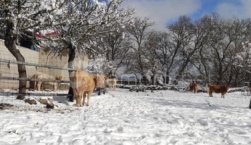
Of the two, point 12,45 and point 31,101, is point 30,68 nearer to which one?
point 12,45

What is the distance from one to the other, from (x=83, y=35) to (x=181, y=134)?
9240 millimetres

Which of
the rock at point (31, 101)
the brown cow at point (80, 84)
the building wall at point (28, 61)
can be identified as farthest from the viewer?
the building wall at point (28, 61)

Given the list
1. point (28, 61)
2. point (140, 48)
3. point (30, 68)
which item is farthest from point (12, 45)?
point (140, 48)

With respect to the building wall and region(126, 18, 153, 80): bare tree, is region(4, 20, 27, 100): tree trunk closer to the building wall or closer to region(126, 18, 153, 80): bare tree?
the building wall

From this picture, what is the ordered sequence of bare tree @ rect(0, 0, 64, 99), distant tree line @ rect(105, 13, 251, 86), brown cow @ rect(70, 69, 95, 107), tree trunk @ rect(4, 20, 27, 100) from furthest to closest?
distant tree line @ rect(105, 13, 251, 86) → brown cow @ rect(70, 69, 95, 107) → tree trunk @ rect(4, 20, 27, 100) → bare tree @ rect(0, 0, 64, 99)

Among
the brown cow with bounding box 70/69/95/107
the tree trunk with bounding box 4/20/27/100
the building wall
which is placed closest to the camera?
the tree trunk with bounding box 4/20/27/100

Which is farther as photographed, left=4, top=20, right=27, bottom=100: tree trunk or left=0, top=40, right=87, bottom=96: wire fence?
left=0, top=40, right=87, bottom=96: wire fence

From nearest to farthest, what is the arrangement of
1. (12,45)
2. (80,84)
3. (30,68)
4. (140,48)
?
(12,45) < (80,84) < (30,68) < (140,48)

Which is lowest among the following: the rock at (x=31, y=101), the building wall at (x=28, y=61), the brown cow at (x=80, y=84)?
the rock at (x=31, y=101)

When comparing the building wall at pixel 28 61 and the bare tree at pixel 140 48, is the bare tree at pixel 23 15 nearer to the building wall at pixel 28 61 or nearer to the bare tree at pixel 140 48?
the building wall at pixel 28 61

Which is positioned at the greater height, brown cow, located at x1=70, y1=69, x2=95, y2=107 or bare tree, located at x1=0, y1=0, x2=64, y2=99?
bare tree, located at x1=0, y1=0, x2=64, y2=99

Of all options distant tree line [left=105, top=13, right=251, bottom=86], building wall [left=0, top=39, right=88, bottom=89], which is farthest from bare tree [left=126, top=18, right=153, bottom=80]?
building wall [left=0, top=39, right=88, bottom=89]

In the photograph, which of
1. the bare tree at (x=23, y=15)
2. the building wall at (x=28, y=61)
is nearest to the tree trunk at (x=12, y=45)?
the bare tree at (x=23, y=15)

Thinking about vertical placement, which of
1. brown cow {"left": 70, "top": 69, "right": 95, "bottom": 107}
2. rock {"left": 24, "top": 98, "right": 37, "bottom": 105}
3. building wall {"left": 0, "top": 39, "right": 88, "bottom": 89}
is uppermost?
building wall {"left": 0, "top": 39, "right": 88, "bottom": 89}
